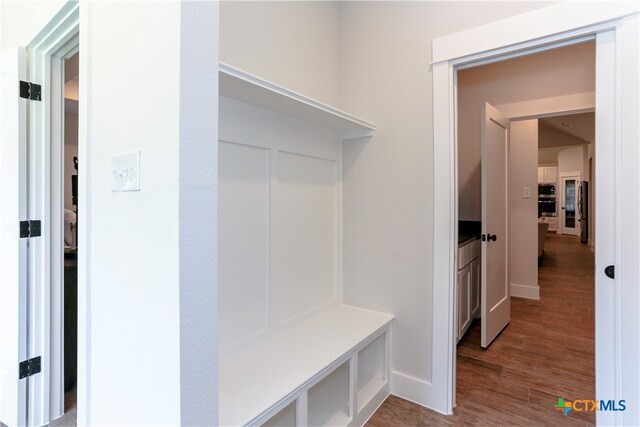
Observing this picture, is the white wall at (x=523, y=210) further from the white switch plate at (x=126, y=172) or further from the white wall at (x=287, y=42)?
the white switch plate at (x=126, y=172)

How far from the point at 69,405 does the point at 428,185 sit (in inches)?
99.9

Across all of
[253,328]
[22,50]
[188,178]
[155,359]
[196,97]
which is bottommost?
[253,328]

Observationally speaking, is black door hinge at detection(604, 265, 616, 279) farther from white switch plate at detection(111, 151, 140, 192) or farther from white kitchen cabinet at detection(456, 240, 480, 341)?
white switch plate at detection(111, 151, 140, 192)

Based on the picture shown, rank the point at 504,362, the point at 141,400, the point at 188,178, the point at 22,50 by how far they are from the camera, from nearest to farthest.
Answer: the point at 188,178 < the point at 141,400 < the point at 22,50 < the point at 504,362

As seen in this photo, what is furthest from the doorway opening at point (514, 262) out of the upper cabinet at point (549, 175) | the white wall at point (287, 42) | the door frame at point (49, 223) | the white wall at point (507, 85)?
the upper cabinet at point (549, 175)

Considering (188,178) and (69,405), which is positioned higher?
(188,178)

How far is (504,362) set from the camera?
2.48 metres

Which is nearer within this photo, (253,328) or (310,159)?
(253,328)

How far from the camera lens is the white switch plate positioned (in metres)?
0.84

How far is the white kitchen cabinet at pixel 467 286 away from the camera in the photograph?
269cm

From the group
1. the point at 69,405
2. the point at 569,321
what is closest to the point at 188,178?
the point at 69,405

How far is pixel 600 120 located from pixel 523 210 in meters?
2.82

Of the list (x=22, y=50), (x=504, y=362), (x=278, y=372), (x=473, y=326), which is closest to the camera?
(x=278, y=372)

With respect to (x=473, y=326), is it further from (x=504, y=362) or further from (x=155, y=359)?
(x=155, y=359)
